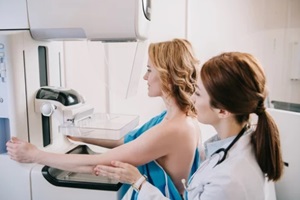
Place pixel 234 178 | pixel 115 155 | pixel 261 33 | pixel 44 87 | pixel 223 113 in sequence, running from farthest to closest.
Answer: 1. pixel 261 33
2. pixel 44 87
3. pixel 115 155
4. pixel 223 113
5. pixel 234 178

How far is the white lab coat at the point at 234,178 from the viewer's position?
721 mm

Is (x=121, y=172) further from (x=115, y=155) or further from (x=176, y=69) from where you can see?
(x=176, y=69)

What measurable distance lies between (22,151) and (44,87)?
298mm

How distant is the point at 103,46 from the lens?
1.46 meters

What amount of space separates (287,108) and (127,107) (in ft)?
4.34

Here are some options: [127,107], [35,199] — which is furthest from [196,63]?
[127,107]

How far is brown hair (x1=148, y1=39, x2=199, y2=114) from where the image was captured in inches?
41.9

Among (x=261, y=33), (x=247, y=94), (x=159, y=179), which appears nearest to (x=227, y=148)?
(x=247, y=94)

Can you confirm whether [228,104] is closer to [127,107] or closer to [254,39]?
[127,107]

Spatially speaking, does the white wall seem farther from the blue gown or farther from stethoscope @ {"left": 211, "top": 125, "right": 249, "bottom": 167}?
stethoscope @ {"left": 211, "top": 125, "right": 249, "bottom": 167}

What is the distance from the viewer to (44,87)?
116 centimetres

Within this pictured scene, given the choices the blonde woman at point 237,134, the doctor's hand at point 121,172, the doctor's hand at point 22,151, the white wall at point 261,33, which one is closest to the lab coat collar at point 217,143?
the blonde woman at point 237,134

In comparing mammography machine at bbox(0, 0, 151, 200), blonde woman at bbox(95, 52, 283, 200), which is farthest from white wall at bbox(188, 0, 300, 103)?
blonde woman at bbox(95, 52, 283, 200)

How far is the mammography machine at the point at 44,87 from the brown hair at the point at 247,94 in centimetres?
37
